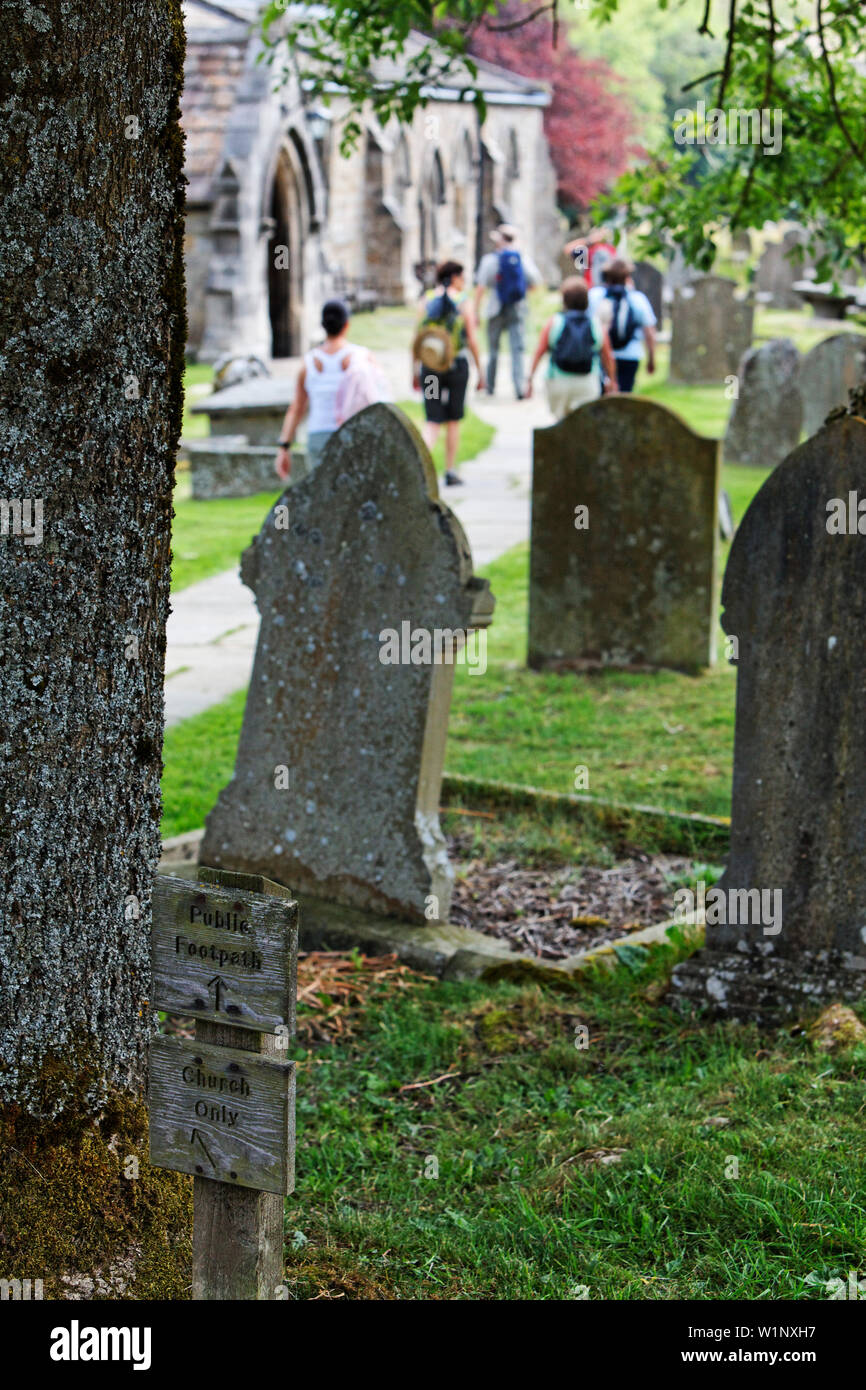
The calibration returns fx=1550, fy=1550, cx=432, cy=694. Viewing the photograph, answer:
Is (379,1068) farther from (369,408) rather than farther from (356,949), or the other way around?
(369,408)

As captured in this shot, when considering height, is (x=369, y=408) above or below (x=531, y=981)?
above

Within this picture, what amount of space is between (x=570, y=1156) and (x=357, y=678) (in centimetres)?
→ 226

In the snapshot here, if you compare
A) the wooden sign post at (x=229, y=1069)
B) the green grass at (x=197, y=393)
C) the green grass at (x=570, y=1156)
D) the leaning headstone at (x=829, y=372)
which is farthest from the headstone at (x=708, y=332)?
the wooden sign post at (x=229, y=1069)

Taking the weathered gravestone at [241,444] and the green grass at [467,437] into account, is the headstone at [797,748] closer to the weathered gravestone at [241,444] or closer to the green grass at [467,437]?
the weathered gravestone at [241,444]

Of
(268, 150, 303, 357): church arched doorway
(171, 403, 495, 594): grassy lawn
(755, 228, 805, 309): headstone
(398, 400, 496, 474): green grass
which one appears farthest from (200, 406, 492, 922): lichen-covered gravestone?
(755, 228, 805, 309): headstone

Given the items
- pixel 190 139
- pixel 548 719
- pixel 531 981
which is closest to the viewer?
pixel 531 981

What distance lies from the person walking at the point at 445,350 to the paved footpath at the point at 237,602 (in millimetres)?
789

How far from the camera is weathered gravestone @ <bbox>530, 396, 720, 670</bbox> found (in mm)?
8547

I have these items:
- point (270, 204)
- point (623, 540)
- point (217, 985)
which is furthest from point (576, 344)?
point (270, 204)

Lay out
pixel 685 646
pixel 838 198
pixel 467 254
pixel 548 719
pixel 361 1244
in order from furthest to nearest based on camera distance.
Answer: pixel 467 254 → pixel 685 646 → pixel 548 719 → pixel 838 198 → pixel 361 1244

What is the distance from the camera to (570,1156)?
3.82m

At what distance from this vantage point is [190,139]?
922 inches

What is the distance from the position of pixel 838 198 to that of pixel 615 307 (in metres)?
5.61
